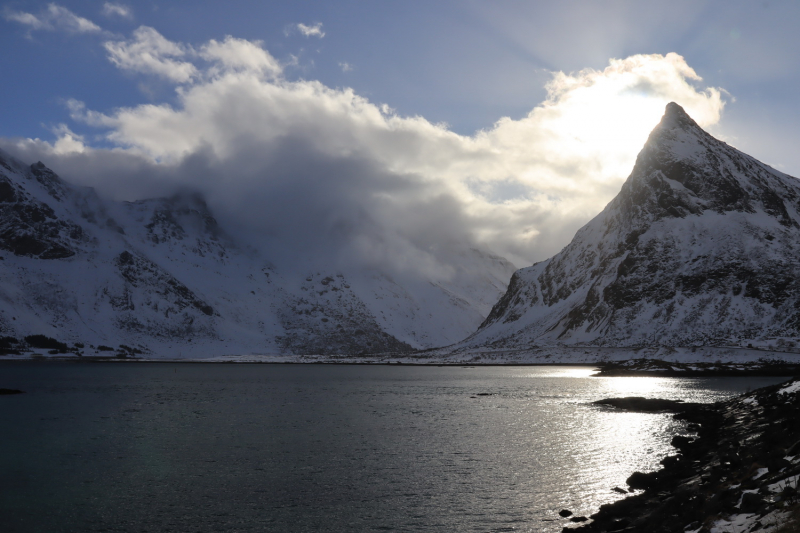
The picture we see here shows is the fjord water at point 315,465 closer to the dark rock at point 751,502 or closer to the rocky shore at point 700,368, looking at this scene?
the dark rock at point 751,502

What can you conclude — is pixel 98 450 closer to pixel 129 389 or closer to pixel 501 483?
pixel 501 483

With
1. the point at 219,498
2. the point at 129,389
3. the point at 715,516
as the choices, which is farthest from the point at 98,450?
the point at 129,389

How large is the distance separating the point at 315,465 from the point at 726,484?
2847 cm

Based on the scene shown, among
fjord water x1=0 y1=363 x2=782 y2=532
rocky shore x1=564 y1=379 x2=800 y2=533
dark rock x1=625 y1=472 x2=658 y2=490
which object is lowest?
fjord water x1=0 y1=363 x2=782 y2=532

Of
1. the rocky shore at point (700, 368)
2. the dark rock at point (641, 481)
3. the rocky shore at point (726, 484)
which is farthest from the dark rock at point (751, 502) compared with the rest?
the rocky shore at point (700, 368)

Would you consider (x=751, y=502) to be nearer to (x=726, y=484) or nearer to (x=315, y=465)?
(x=726, y=484)

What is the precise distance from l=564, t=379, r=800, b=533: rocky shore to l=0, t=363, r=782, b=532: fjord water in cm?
252

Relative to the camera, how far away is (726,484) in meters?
29.8

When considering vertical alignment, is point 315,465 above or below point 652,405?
below

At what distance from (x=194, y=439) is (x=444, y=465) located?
26.5m

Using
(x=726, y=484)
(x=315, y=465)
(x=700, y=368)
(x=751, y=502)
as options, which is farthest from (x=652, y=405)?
(x=700, y=368)

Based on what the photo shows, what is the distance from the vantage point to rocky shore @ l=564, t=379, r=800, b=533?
2280 cm

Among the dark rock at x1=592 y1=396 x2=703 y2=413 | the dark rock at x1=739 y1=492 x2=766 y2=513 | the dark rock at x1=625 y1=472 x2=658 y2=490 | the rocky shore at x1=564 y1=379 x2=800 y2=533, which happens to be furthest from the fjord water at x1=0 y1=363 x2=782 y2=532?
the dark rock at x1=739 y1=492 x2=766 y2=513

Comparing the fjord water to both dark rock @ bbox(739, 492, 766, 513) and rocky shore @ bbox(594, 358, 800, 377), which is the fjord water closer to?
dark rock @ bbox(739, 492, 766, 513)
